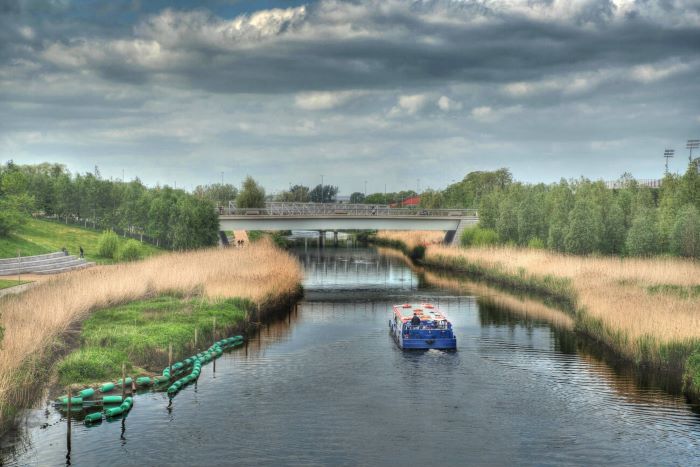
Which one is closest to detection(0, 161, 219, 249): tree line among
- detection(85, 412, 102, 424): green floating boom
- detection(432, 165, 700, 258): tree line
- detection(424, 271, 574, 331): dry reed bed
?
detection(424, 271, 574, 331): dry reed bed

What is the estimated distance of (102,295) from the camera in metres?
48.8

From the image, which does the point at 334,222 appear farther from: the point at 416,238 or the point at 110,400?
the point at 110,400

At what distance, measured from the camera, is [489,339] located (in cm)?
4788

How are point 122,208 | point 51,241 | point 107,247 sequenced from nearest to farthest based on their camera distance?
point 107,247 < point 51,241 < point 122,208

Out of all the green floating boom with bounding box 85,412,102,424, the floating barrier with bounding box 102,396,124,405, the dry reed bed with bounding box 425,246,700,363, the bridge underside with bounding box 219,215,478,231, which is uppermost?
the bridge underside with bounding box 219,215,478,231

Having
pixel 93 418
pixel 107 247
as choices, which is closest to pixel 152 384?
pixel 93 418

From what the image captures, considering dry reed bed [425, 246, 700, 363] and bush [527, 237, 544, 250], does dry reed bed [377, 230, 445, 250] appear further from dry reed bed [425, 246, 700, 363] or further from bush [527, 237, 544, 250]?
dry reed bed [425, 246, 700, 363]

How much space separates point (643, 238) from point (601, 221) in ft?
25.3

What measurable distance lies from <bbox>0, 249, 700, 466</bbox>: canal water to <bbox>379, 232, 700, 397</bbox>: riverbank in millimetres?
2025

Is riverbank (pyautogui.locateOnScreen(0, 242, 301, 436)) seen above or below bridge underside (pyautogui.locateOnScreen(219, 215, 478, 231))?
below

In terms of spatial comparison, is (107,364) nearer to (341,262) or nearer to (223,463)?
(223,463)

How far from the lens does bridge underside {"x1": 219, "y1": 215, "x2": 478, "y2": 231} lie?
10156cm

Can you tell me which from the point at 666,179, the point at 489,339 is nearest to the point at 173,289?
the point at 489,339

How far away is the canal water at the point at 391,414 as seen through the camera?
26.6 meters
